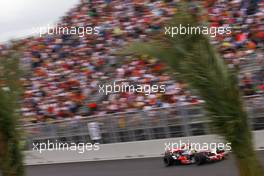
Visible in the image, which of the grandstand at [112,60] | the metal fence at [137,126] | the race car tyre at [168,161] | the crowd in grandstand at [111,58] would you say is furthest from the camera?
the crowd in grandstand at [111,58]

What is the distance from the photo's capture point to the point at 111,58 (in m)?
17.4

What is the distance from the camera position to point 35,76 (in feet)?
64.2

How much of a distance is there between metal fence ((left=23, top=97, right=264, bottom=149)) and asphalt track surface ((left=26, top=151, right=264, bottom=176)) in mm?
686

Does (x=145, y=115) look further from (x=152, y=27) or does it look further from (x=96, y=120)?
(x=152, y=27)

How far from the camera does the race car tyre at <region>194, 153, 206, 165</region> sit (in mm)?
11523

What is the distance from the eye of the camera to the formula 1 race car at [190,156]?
1152 cm

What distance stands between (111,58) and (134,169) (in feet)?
19.1

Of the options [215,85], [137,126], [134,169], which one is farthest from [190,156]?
[215,85]

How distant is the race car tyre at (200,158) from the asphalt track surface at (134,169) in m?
0.13

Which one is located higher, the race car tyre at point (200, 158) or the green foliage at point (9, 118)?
the green foliage at point (9, 118)

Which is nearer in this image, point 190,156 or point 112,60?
point 190,156

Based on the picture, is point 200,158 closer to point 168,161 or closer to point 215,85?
point 168,161

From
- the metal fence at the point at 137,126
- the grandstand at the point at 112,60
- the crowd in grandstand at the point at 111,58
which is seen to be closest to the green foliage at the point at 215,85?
the metal fence at the point at 137,126

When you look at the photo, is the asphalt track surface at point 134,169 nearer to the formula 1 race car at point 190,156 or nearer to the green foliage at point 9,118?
the formula 1 race car at point 190,156
